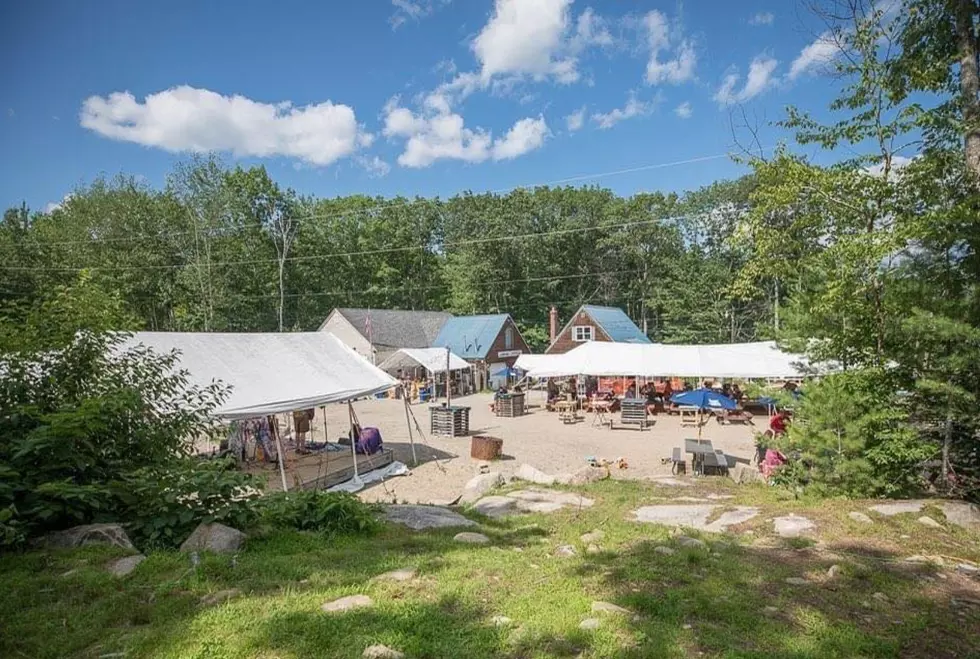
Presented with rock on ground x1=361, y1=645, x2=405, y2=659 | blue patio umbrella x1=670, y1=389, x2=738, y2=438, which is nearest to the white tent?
blue patio umbrella x1=670, y1=389, x2=738, y2=438

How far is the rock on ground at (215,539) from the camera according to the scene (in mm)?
4691

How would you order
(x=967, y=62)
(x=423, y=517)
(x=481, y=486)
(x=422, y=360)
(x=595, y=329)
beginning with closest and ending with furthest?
1. (x=423, y=517)
2. (x=967, y=62)
3. (x=481, y=486)
4. (x=422, y=360)
5. (x=595, y=329)

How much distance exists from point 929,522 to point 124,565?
8.44 metres

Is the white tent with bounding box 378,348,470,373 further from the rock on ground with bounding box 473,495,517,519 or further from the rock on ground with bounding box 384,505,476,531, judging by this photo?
the rock on ground with bounding box 384,505,476,531

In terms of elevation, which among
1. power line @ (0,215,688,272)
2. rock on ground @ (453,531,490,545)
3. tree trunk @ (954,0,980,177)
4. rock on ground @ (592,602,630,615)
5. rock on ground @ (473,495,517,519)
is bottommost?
rock on ground @ (473,495,517,519)

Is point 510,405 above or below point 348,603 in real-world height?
below

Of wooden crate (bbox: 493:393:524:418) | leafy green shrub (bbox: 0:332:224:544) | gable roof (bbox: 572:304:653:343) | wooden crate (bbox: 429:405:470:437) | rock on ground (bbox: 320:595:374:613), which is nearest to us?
rock on ground (bbox: 320:595:374:613)

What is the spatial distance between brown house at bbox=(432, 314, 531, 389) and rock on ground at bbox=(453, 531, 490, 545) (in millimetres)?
27608

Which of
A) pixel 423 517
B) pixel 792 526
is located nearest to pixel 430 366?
pixel 423 517

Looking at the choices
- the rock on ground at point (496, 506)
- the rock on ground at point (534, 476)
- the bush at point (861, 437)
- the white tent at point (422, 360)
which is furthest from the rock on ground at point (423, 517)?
the white tent at point (422, 360)

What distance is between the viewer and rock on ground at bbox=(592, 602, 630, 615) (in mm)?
3584

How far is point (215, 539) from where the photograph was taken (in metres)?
4.79

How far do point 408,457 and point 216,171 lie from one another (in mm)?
31899

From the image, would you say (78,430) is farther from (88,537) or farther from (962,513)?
(962,513)
